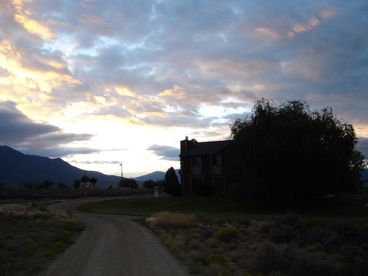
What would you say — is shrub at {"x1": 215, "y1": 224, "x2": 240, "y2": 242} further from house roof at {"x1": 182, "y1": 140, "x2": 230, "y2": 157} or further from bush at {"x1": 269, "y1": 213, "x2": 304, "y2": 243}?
house roof at {"x1": 182, "y1": 140, "x2": 230, "y2": 157}

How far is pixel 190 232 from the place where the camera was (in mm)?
29719

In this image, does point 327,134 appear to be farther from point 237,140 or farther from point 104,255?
point 104,255

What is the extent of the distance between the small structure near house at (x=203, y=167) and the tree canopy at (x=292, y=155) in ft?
50.4

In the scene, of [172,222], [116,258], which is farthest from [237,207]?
[116,258]

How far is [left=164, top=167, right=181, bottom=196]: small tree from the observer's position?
7419cm

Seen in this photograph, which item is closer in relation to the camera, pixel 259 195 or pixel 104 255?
pixel 104 255

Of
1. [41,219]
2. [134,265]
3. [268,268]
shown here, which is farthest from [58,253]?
[41,219]

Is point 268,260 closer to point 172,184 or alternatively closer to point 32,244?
point 32,244

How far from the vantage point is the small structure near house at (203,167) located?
68.5 metres

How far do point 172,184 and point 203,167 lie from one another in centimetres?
696

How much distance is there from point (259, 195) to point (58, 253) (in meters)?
31.2

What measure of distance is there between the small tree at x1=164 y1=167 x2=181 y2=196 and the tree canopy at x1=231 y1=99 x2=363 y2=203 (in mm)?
22196

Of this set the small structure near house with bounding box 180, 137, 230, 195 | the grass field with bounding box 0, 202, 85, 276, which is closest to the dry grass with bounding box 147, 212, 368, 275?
the grass field with bounding box 0, 202, 85, 276

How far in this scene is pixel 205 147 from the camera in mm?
73500
